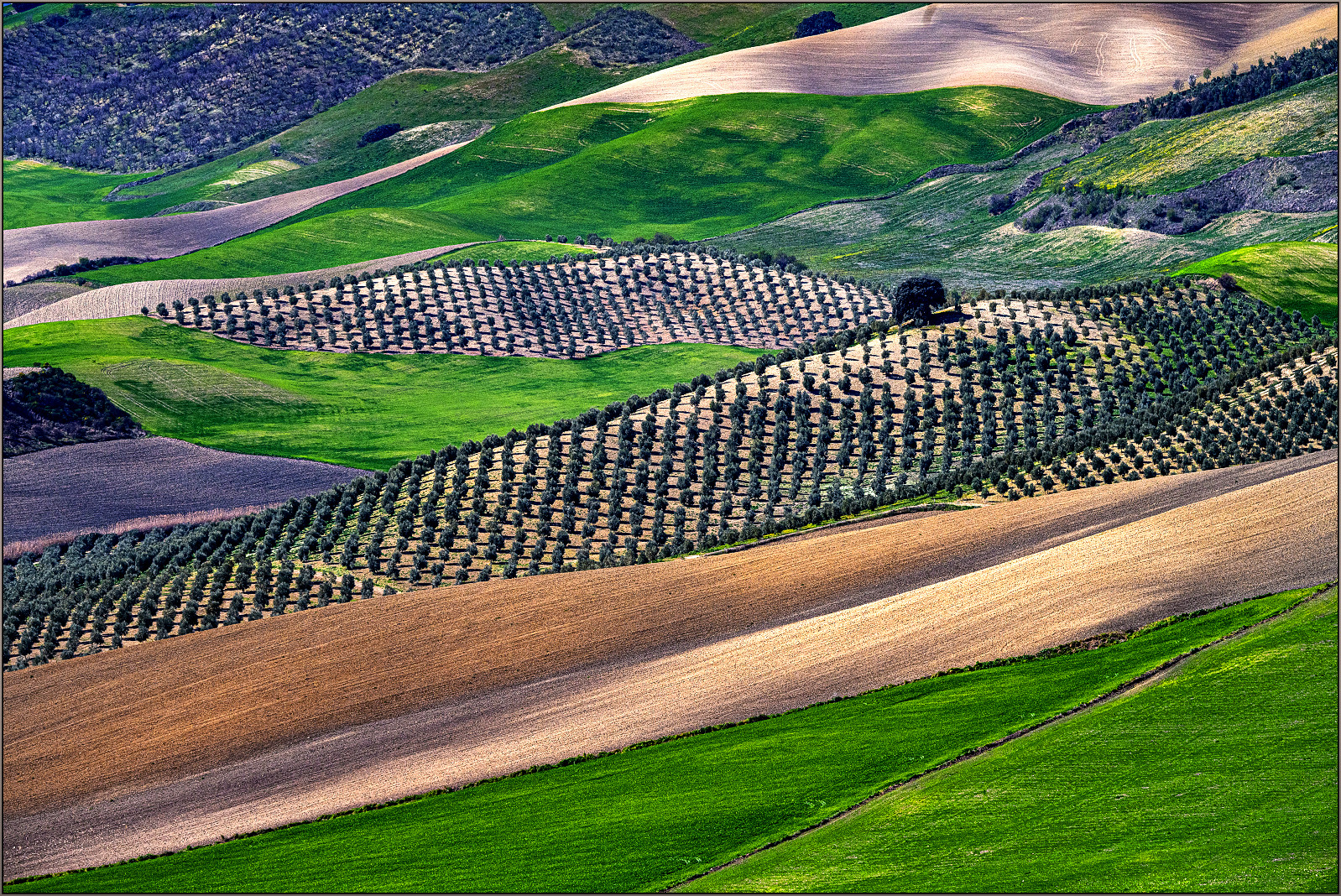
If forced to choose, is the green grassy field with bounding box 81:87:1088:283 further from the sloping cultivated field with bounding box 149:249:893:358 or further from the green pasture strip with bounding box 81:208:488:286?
the sloping cultivated field with bounding box 149:249:893:358

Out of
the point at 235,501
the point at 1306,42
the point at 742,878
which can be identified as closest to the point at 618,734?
the point at 742,878

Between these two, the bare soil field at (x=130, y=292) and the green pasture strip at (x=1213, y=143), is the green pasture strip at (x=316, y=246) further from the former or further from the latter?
the green pasture strip at (x=1213, y=143)

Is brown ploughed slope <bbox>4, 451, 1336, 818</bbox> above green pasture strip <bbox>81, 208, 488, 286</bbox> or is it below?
below

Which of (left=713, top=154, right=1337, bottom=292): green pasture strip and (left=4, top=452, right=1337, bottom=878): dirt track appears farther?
(left=713, top=154, right=1337, bottom=292): green pasture strip

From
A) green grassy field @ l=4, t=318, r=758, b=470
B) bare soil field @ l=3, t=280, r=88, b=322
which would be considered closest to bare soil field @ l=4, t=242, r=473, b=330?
bare soil field @ l=3, t=280, r=88, b=322

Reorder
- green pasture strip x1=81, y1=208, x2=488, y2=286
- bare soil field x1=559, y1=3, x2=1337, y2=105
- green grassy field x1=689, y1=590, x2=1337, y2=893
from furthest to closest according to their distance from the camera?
bare soil field x1=559, y1=3, x2=1337, y2=105
green pasture strip x1=81, y1=208, x2=488, y2=286
green grassy field x1=689, y1=590, x2=1337, y2=893

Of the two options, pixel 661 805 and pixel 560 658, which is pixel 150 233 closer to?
pixel 560 658
